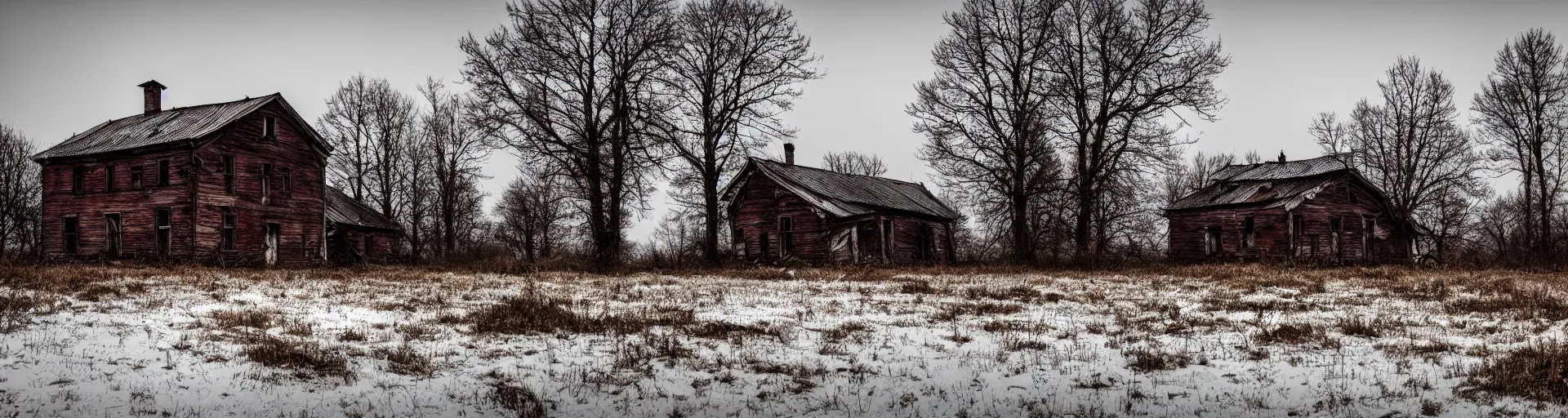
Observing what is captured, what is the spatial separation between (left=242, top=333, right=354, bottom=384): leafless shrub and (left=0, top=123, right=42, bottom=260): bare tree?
47.6m

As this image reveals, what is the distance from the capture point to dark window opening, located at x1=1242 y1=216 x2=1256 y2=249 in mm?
39500

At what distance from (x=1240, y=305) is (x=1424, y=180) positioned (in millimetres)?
32770

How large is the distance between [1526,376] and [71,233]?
39028 millimetres

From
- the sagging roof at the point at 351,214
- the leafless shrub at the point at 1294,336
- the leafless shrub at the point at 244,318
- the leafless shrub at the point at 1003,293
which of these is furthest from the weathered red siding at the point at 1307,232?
the sagging roof at the point at 351,214

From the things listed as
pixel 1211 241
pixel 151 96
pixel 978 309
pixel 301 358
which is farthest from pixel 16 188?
pixel 1211 241

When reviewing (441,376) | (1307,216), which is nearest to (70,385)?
(441,376)

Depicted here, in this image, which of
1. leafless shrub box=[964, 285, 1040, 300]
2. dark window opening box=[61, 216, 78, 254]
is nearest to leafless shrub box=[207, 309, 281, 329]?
leafless shrub box=[964, 285, 1040, 300]

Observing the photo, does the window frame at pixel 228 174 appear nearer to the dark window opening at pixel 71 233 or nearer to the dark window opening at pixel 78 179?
the dark window opening at pixel 78 179

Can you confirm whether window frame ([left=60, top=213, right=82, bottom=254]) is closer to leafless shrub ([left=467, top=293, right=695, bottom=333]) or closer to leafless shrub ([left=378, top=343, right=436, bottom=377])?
leafless shrub ([left=467, top=293, right=695, bottom=333])

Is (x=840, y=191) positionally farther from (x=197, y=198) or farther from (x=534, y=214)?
(x=534, y=214)

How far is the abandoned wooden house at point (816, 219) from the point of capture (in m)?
34.0

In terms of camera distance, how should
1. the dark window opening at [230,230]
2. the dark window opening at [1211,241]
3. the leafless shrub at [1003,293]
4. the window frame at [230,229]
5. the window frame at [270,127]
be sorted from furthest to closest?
the dark window opening at [1211,241], the window frame at [270,127], the dark window opening at [230,230], the window frame at [230,229], the leafless shrub at [1003,293]

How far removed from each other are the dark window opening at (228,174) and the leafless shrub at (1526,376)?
33.7 meters

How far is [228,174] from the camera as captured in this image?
3180cm
